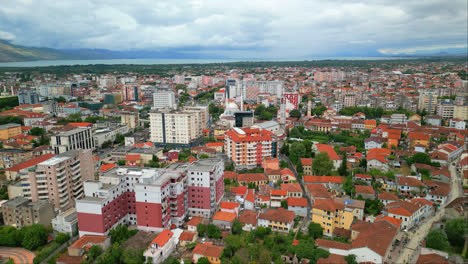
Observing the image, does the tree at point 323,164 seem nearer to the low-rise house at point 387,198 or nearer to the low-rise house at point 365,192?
the low-rise house at point 365,192

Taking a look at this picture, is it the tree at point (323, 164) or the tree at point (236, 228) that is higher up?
the tree at point (323, 164)

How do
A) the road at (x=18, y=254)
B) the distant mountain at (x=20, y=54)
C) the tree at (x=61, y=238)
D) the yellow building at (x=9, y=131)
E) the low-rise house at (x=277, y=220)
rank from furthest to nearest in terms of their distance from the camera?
the distant mountain at (x=20, y=54)
the yellow building at (x=9, y=131)
the low-rise house at (x=277, y=220)
the tree at (x=61, y=238)
the road at (x=18, y=254)

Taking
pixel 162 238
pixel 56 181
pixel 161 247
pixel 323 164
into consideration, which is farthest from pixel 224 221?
pixel 56 181

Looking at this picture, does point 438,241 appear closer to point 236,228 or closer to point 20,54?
point 236,228

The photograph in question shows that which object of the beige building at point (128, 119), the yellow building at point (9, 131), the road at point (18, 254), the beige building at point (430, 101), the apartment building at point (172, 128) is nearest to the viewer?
the road at point (18, 254)

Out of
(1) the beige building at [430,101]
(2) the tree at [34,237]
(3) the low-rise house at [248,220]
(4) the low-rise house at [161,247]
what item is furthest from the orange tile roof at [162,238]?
(1) the beige building at [430,101]

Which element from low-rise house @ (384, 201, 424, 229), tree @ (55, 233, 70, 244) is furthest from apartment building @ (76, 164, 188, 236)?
low-rise house @ (384, 201, 424, 229)
